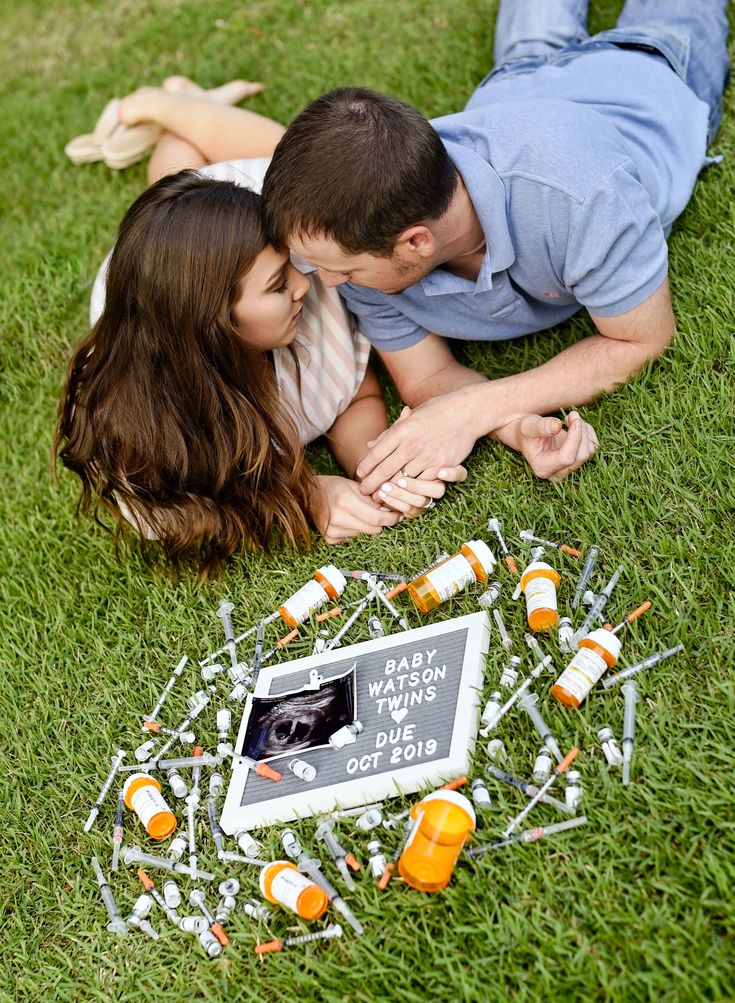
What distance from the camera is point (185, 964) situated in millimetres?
2361

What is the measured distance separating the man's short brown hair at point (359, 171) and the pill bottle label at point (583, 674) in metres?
1.28

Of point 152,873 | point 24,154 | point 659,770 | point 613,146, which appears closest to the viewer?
point 659,770

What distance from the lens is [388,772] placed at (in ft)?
7.93

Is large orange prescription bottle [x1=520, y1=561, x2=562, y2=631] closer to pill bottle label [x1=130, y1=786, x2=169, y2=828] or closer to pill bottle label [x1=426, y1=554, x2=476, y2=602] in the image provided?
pill bottle label [x1=426, y1=554, x2=476, y2=602]

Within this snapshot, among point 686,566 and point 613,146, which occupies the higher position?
point 613,146

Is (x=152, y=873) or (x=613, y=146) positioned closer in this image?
(x=152, y=873)

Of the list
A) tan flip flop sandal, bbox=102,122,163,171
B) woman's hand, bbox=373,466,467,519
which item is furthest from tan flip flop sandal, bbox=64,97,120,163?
woman's hand, bbox=373,466,467,519

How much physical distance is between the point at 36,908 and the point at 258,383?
1.73 meters

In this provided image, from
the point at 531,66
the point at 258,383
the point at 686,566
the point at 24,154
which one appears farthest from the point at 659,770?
the point at 24,154

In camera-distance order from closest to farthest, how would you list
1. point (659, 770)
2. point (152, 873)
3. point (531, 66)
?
point (659, 770) < point (152, 873) < point (531, 66)

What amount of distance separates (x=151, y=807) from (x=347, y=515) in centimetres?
111

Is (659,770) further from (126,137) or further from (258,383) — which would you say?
(126,137)

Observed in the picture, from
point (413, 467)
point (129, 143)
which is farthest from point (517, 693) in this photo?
point (129, 143)

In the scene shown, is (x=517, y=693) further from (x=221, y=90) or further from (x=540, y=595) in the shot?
(x=221, y=90)
